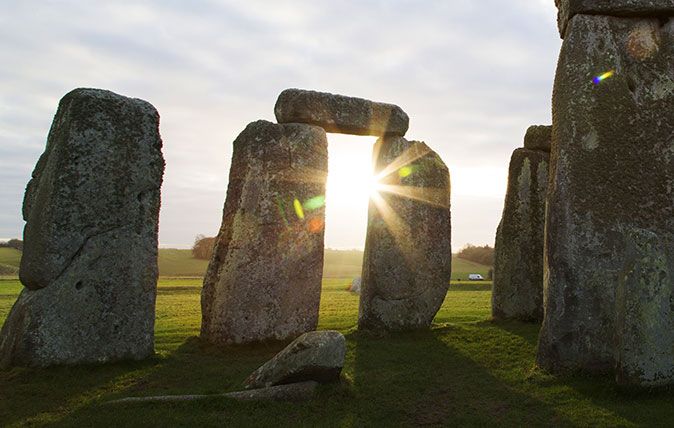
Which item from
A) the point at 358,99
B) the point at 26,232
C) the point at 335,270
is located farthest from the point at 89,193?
the point at 335,270

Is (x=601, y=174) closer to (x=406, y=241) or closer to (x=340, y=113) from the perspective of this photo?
(x=406, y=241)

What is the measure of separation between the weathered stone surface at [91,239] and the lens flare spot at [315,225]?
3.18 meters

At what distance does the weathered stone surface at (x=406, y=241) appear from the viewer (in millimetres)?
12188

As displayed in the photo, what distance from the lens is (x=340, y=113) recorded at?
12.2 metres

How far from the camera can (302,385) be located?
6918mm

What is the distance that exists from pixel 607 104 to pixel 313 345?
5.43 metres

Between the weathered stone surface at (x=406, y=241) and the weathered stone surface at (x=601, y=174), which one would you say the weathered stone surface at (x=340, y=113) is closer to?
the weathered stone surface at (x=406, y=241)

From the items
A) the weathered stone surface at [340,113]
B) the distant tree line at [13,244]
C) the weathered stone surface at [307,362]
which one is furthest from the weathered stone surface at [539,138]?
the distant tree line at [13,244]

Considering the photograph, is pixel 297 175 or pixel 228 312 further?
pixel 297 175

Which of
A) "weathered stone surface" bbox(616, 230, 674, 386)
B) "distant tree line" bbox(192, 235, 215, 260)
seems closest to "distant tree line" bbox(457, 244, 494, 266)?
"distant tree line" bbox(192, 235, 215, 260)

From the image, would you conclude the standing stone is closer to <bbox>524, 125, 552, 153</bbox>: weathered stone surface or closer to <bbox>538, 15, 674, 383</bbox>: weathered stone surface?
<bbox>524, 125, 552, 153</bbox>: weathered stone surface

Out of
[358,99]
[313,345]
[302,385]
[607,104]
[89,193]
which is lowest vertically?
[302,385]

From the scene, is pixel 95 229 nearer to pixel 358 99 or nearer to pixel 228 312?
pixel 228 312

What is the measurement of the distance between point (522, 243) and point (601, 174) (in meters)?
5.72
